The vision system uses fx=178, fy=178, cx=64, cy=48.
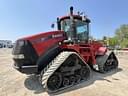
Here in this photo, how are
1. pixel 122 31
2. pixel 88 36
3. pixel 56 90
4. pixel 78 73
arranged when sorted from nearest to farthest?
1. pixel 56 90
2. pixel 78 73
3. pixel 88 36
4. pixel 122 31

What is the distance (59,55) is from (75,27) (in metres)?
2.02

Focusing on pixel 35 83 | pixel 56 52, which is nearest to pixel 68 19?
pixel 56 52

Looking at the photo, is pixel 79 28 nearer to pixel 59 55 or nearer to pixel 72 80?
pixel 59 55

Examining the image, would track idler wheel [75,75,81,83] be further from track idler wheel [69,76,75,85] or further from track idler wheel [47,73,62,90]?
track idler wheel [47,73,62,90]

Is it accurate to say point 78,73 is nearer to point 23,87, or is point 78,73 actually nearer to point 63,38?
point 63,38

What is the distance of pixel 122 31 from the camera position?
8562 centimetres

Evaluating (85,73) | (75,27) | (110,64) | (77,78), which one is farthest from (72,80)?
(110,64)

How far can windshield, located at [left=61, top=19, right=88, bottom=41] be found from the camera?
845cm

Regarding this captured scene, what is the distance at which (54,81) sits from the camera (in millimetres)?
6457

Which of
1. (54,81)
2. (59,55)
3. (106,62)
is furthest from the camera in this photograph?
(106,62)

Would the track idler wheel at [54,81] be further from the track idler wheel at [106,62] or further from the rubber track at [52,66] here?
the track idler wheel at [106,62]

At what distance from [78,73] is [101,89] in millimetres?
1265

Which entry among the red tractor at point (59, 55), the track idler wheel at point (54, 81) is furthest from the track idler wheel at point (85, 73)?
the track idler wheel at point (54, 81)

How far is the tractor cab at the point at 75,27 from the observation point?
27.1 feet
